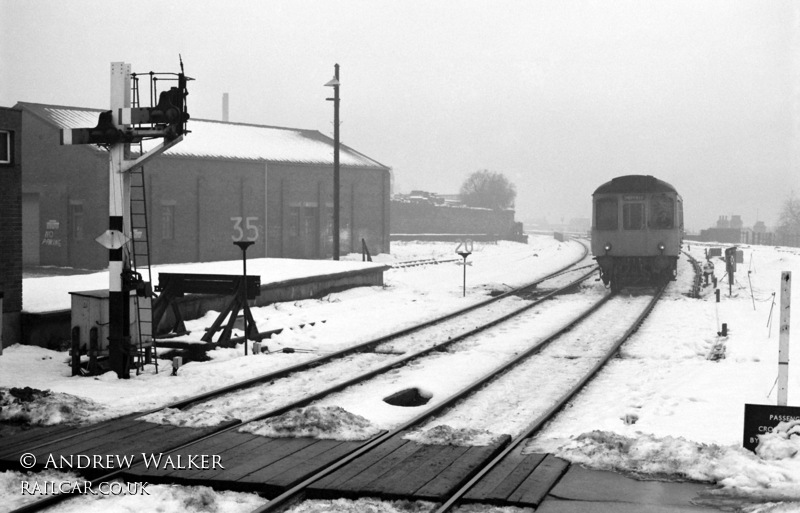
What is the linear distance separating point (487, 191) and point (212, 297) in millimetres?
89475

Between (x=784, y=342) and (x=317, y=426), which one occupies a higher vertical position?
(x=784, y=342)

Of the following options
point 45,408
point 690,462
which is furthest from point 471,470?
point 45,408

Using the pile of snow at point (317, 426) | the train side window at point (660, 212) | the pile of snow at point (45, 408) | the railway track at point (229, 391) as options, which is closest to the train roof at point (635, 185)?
the train side window at point (660, 212)

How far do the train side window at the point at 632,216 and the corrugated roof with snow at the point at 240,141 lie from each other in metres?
18.6

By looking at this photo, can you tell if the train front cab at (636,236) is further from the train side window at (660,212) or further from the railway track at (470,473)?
the railway track at (470,473)

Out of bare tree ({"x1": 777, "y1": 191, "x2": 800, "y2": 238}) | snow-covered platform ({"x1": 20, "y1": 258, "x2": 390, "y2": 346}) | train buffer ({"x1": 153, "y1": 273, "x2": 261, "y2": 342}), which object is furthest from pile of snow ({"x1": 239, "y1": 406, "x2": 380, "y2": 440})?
bare tree ({"x1": 777, "y1": 191, "x2": 800, "y2": 238})

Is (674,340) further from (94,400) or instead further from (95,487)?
(95,487)

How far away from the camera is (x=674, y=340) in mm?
13281

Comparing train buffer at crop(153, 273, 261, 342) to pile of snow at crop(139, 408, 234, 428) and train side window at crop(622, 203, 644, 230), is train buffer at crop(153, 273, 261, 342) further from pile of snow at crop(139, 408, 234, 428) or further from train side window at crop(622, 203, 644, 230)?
train side window at crop(622, 203, 644, 230)

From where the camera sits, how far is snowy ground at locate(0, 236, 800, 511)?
611 centimetres

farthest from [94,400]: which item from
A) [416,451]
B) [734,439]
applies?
[734,439]

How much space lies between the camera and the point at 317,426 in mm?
7402

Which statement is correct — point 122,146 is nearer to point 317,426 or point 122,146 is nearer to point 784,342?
point 317,426

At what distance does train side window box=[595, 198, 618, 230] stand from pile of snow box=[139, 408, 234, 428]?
17.0 metres
